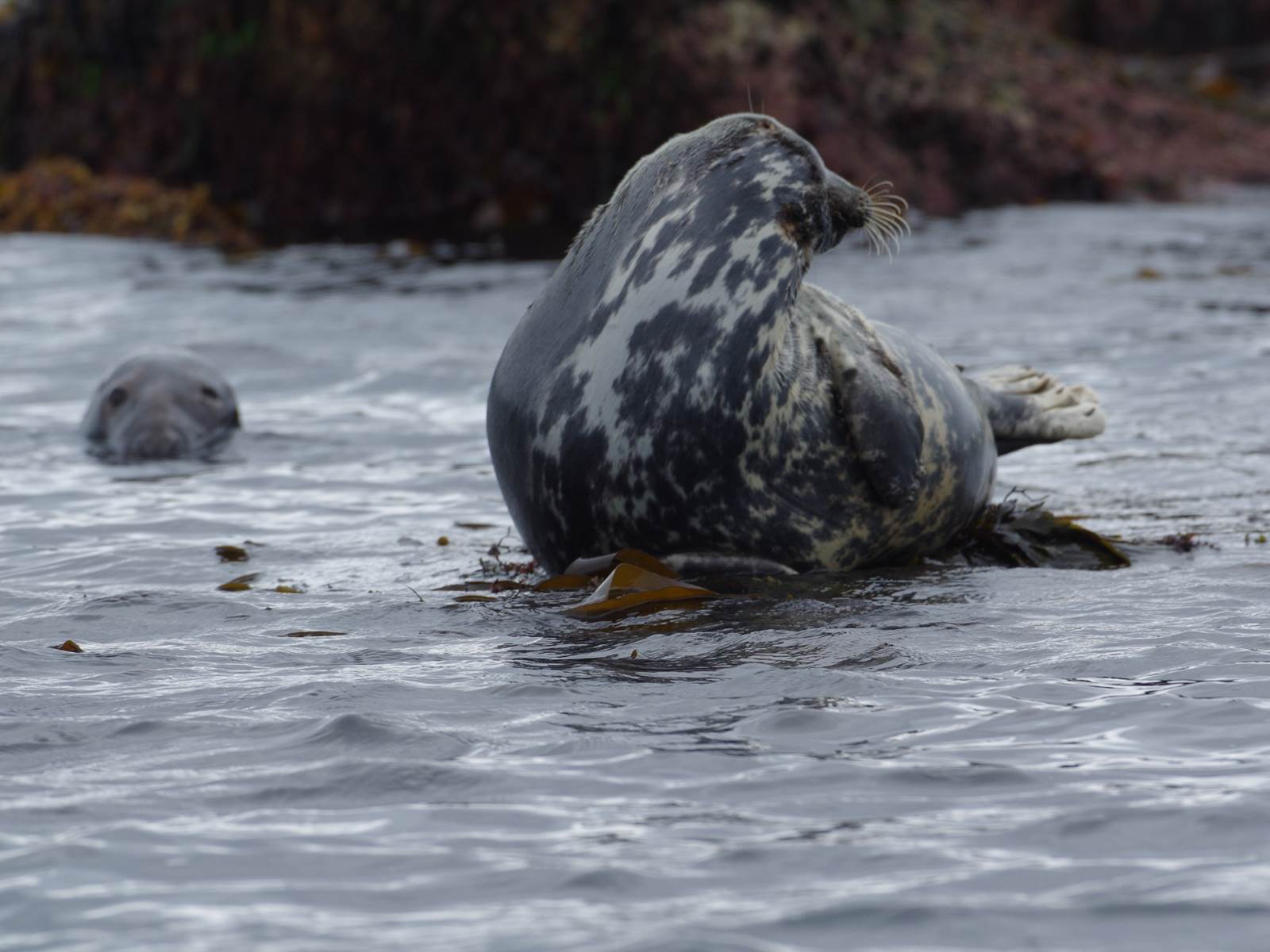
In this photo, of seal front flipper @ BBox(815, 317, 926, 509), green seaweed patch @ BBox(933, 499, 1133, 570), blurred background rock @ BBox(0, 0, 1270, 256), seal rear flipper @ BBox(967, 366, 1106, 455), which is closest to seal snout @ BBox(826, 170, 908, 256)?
seal front flipper @ BBox(815, 317, 926, 509)

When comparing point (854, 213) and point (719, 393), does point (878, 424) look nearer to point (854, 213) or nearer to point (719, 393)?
point (719, 393)

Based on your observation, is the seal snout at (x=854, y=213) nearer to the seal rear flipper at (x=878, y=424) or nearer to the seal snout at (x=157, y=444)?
the seal rear flipper at (x=878, y=424)

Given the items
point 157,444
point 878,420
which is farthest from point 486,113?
point 878,420

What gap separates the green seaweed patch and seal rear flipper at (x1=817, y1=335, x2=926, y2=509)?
1.73ft

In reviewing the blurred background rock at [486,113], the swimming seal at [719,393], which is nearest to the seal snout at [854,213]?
the swimming seal at [719,393]

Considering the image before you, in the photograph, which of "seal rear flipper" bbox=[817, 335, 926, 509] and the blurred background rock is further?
the blurred background rock

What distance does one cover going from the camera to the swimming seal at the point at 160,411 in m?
8.15

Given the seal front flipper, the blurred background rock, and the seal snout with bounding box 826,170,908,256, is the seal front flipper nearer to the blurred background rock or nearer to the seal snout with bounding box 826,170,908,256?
the seal snout with bounding box 826,170,908,256

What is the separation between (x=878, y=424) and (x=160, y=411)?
4409 millimetres

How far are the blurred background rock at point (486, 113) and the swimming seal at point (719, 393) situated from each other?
1042cm

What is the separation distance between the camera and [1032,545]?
5.58m

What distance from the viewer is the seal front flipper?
502 centimetres

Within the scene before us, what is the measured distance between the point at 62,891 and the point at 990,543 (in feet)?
11.3

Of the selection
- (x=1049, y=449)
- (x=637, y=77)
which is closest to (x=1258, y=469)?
(x=1049, y=449)
